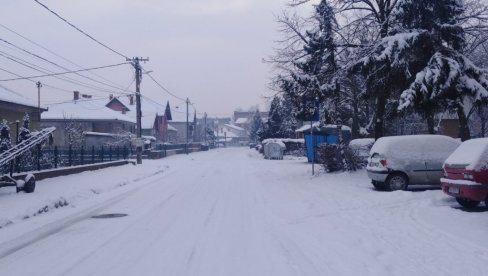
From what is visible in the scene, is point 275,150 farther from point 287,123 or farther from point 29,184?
point 29,184

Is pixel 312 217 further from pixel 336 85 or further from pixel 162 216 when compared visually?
pixel 336 85

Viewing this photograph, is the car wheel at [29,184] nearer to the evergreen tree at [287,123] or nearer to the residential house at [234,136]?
the evergreen tree at [287,123]

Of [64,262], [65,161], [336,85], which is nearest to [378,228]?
[64,262]

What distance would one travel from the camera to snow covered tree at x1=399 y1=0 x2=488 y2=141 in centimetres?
1745

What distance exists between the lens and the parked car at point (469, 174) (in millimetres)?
10477

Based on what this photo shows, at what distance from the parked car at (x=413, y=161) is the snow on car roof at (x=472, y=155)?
327 centimetres

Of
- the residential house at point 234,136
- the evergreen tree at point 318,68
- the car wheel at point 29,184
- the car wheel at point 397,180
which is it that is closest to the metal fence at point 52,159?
the car wheel at point 29,184

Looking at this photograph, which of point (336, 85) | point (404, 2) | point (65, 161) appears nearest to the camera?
point (404, 2)

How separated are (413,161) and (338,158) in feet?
23.4

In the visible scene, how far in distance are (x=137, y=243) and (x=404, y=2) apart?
14549 millimetres

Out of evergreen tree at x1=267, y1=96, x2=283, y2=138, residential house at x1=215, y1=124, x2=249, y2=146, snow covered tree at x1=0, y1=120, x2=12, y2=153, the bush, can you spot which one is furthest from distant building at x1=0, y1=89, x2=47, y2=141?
residential house at x1=215, y1=124, x2=249, y2=146

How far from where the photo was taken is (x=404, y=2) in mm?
18328

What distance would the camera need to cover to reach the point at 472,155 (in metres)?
11.0

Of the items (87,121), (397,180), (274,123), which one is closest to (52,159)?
(397,180)
